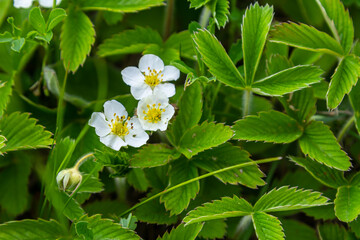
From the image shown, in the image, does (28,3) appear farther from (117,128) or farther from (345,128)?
(345,128)

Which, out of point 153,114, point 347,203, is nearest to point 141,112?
point 153,114

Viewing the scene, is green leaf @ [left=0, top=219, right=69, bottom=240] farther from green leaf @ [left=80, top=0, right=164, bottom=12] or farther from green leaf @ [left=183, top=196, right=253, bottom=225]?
green leaf @ [left=80, top=0, right=164, bottom=12]

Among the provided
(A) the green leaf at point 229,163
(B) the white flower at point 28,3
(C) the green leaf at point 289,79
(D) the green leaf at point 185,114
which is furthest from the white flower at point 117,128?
(B) the white flower at point 28,3

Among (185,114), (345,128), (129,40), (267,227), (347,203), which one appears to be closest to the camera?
(267,227)

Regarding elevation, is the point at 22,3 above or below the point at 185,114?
above

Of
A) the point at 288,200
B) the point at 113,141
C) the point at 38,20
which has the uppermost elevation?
the point at 38,20

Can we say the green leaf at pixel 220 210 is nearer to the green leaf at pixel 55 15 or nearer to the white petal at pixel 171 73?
the white petal at pixel 171 73

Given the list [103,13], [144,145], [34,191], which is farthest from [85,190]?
[103,13]
